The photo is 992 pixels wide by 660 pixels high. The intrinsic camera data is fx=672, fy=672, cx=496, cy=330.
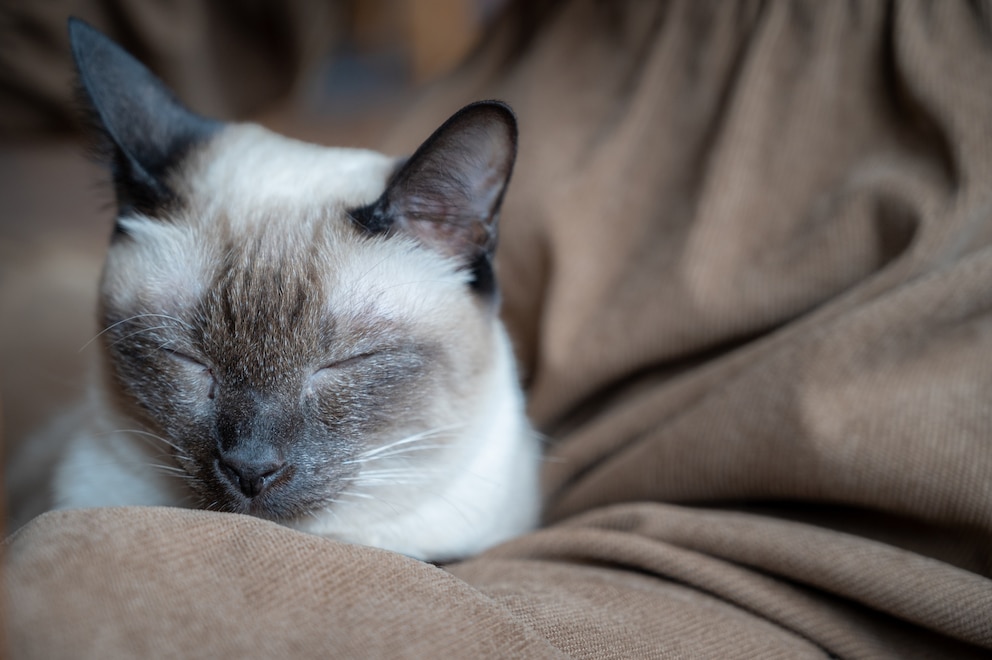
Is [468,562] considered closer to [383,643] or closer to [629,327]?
[383,643]

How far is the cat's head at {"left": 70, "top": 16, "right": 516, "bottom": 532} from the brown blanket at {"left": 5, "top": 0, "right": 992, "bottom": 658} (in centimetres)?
22

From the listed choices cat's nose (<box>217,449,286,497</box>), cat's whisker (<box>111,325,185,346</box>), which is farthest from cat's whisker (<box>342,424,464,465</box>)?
cat's whisker (<box>111,325,185,346</box>)

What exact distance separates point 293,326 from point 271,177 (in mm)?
368

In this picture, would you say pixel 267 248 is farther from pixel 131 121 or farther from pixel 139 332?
pixel 131 121

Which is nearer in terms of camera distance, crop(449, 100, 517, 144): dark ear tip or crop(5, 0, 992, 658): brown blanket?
crop(5, 0, 992, 658): brown blanket

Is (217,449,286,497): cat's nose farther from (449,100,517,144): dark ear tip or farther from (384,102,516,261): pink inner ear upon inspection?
(449,100,517,144): dark ear tip

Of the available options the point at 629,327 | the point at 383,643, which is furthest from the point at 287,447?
the point at 629,327

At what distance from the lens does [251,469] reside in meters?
1.05

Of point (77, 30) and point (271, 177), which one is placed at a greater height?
point (77, 30)

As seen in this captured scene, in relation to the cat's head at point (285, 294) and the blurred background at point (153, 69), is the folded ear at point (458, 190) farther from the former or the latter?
the blurred background at point (153, 69)

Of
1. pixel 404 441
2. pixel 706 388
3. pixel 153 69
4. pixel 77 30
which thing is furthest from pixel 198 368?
pixel 153 69

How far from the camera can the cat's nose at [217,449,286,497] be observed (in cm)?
104

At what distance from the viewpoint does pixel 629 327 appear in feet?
5.49

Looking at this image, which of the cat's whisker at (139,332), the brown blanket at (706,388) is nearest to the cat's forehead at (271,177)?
the cat's whisker at (139,332)
